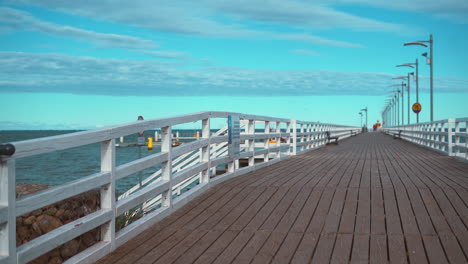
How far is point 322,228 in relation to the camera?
5.79m

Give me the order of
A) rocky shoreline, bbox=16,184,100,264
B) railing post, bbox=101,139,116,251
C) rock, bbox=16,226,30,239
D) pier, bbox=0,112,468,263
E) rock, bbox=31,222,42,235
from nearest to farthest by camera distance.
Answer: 1. pier, bbox=0,112,468,263
2. railing post, bbox=101,139,116,251
3. rocky shoreline, bbox=16,184,100,264
4. rock, bbox=16,226,30,239
5. rock, bbox=31,222,42,235

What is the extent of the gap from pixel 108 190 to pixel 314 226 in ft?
7.57

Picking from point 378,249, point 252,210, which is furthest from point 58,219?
point 378,249

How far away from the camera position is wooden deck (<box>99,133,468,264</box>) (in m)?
4.83

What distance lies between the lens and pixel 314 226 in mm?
5891

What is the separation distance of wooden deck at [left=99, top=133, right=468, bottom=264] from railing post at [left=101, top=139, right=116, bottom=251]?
19 cm

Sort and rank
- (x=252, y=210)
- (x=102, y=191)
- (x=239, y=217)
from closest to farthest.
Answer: (x=102, y=191), (x=239, y=217), (x=252, y=210)

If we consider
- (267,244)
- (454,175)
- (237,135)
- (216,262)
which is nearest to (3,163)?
(216,262)

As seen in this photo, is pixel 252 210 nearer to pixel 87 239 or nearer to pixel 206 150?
pixel 206 150

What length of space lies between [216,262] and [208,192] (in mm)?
3639

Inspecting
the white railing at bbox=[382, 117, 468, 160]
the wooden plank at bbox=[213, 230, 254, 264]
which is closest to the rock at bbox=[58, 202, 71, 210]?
the wooden plank at bbox=[213, 230, 254, 264]

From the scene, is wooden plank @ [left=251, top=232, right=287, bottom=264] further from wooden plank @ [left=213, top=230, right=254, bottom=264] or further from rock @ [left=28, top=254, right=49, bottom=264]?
rock @ [left=28, top=254, right=49, bottom=264]

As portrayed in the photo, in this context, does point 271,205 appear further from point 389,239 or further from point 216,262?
point 216,262

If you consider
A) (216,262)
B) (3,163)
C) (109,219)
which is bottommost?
(216,262)
